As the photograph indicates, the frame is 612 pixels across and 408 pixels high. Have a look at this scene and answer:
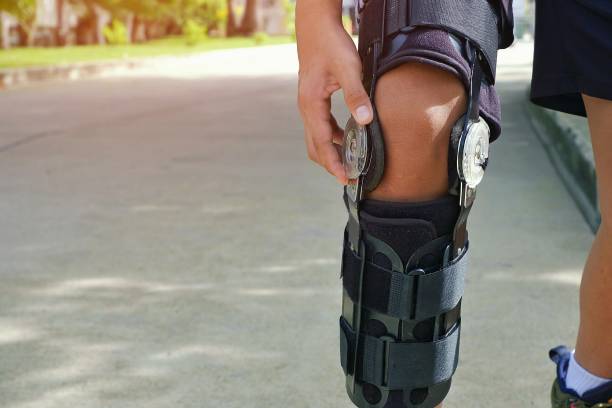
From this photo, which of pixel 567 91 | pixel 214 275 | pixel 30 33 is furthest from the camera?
pixel 30 33

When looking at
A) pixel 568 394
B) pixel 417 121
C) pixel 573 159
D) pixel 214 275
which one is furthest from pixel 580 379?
pixel 573 159

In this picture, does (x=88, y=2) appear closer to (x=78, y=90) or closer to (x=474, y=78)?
(x=78, y=90)

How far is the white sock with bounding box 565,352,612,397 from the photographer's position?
6.78 feet

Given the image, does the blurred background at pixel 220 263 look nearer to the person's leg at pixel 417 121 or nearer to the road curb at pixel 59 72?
the person's leg at pixel 417 121

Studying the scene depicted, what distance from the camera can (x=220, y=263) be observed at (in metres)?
4.00

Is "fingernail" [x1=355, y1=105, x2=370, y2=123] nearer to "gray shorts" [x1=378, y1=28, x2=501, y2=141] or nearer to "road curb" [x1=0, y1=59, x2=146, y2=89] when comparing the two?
"gray shorts" [x1=378, y1=28, x2=501, y2=141]

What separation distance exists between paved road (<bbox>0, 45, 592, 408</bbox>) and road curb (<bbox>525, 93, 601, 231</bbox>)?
79 mm

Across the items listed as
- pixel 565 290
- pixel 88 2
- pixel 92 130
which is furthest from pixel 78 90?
pixel 88 2

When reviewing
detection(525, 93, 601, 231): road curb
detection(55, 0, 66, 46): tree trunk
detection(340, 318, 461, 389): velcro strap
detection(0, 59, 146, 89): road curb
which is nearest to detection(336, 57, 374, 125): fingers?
detection(340, 318, 461, 389): velcro strap

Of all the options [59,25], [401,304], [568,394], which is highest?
[401,304]

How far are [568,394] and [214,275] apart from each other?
193 centimetres

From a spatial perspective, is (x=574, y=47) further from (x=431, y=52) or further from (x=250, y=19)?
(x=250, y=19)

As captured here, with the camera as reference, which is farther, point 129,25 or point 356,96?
point 129,25

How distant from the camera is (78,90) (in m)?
12.6
